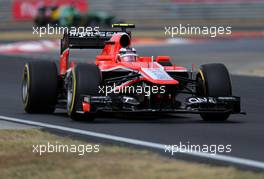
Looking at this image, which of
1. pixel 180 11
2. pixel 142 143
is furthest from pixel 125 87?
pixel 180 11

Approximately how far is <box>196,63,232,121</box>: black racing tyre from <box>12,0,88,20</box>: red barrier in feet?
159

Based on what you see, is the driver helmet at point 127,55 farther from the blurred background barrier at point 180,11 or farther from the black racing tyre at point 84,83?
the blurred background barrier at point 180,11

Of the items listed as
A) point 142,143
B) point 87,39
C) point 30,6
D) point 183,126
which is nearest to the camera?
point 142,143

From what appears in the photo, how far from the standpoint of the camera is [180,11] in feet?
203

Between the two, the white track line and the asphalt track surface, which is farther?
the asphalt track surface

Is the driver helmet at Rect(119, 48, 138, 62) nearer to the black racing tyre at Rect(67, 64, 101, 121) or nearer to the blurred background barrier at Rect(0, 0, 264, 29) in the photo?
the black racing tyre at Rect(67, 64, 101, 121)

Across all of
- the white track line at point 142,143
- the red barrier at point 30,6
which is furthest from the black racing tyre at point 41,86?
the red barrier at point 30,6

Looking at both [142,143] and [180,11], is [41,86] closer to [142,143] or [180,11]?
[142,143]

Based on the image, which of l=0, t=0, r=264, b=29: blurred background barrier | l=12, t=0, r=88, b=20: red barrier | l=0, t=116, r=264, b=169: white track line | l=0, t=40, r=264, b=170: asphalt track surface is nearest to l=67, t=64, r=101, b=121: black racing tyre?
l=0, t=40, r=264, b=170: asphalt track surface

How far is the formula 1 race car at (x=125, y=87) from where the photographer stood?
13406 millimetres

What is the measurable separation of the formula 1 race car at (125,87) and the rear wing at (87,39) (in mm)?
799

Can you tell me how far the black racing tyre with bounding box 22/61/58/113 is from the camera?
48.4ft

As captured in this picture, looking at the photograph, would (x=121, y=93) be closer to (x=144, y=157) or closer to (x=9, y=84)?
(x=144, y=157)

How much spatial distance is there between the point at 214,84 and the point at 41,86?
2.64 meters
